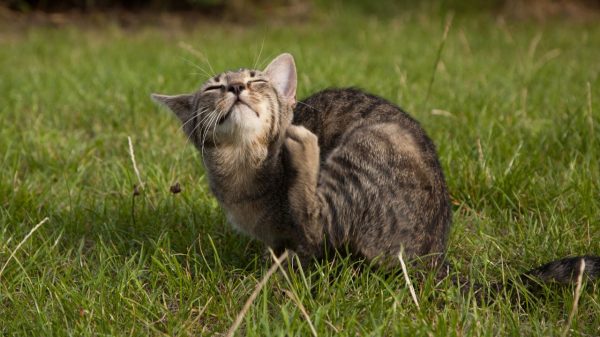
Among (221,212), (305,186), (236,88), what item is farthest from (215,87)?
(221,212)

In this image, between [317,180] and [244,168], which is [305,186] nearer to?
[317,180]

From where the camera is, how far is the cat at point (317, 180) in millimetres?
3232

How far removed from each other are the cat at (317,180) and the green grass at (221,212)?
0.15 metres

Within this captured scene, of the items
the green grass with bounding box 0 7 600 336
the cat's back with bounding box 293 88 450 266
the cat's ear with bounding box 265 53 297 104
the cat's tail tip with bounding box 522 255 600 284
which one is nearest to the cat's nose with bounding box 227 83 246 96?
the cat's ear with bounding box 265 53 297 104

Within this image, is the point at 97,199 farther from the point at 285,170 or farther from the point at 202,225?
the point at 285,170

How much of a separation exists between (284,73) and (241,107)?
506 millimetres

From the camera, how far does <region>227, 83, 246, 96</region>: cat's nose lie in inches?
130

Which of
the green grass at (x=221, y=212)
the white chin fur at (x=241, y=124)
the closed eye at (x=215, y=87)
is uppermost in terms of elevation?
the closed eye at (x=215, y=87)

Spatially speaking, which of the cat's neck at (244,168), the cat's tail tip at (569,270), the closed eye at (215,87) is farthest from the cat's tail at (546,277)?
the closed eye at (215,87)

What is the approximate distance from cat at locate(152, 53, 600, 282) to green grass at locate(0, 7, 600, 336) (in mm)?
145

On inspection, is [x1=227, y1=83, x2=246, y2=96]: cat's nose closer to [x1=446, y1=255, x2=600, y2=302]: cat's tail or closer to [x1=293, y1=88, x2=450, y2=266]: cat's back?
[x1=293, y1=88, x2=450, y2=266]: cat's back

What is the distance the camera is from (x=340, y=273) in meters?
3.13

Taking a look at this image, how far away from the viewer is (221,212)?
13.1 ft

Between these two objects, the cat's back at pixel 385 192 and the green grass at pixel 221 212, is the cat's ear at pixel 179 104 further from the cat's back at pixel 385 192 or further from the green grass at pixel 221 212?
the cat's back at pixel 385 192
